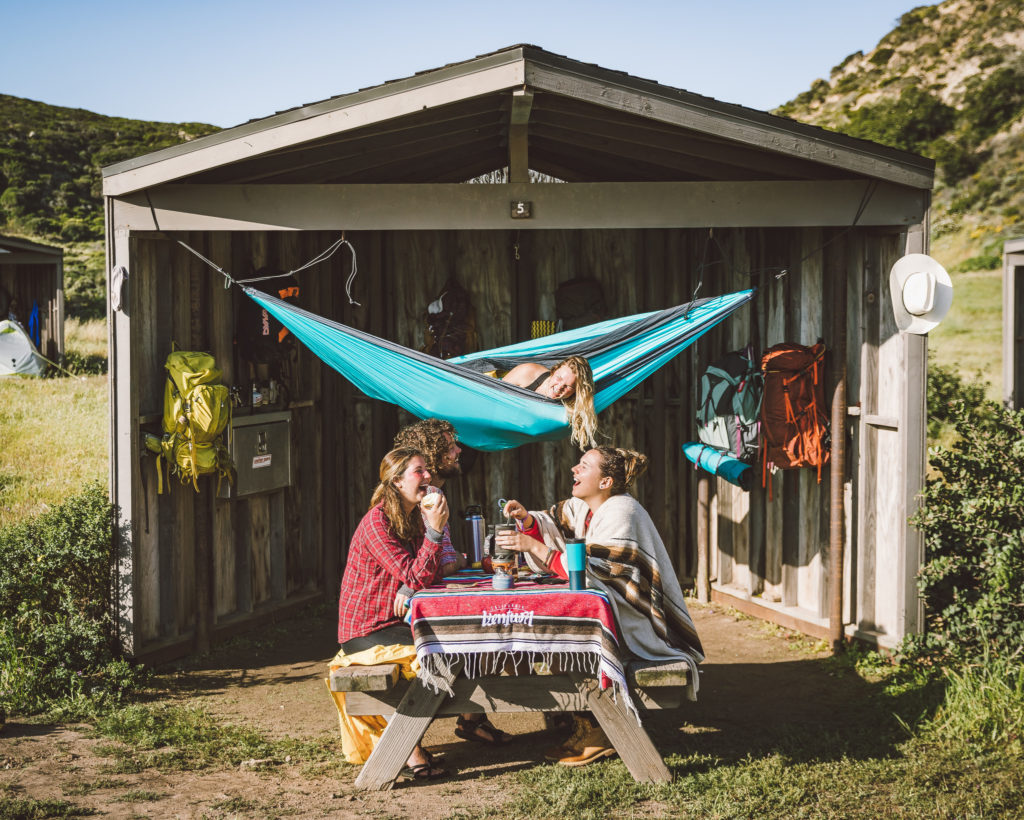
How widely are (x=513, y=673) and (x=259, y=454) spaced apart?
7.14 ft

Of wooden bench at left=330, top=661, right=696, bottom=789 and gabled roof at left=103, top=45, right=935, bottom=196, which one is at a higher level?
gabled roof at left=103, top=45, right=935, bottom=196

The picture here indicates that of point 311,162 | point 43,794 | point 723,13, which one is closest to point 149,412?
point 311,162

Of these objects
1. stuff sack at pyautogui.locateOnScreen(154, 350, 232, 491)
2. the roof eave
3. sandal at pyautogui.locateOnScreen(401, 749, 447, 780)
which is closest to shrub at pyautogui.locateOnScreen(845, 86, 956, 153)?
the roof eave

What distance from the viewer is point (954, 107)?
2938 centimetres

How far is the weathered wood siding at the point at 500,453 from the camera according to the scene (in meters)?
4.12

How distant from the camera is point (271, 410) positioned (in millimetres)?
4797

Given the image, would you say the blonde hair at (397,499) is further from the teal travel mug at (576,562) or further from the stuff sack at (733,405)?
the stuff sack at (733,405)

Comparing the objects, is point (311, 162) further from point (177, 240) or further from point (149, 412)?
point (149, 412)

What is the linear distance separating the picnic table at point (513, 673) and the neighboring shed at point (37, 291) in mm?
9812

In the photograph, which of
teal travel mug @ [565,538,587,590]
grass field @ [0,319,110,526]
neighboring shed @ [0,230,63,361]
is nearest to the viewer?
teal travel mug @ [565,538,587,590]

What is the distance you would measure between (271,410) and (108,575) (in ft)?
3.85

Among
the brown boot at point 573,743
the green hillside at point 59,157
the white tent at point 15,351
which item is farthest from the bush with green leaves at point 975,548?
the green hillside at point 59,157

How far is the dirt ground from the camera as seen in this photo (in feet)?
9.41

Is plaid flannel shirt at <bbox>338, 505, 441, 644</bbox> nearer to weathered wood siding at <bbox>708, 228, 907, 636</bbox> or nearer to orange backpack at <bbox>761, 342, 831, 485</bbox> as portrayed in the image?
orange backpack at <bbox>761, 342, 831, 485</bbox>
